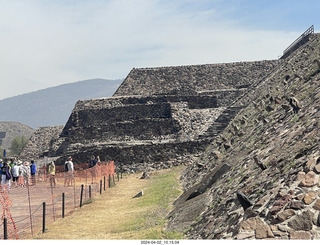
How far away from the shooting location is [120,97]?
53.2 metres

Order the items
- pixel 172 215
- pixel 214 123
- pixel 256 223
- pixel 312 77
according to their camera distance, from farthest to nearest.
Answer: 1. pixel 214 123
2. pixel 312 77
3. pixel 172 215
4. pixel 256 223

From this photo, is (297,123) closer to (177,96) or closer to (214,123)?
(214,123)

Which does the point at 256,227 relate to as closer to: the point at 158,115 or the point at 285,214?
the point at 285,214

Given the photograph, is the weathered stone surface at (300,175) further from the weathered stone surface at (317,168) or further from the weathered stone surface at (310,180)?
the weathered stone surface at (317,168)

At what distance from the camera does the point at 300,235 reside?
23.7ft

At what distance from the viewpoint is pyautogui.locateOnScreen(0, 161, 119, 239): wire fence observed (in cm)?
1502

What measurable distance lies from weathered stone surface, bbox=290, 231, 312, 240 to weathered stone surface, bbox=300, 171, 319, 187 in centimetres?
147

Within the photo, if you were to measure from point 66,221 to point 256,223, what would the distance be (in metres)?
10.6

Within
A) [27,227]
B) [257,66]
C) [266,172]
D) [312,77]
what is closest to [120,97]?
[257,66]

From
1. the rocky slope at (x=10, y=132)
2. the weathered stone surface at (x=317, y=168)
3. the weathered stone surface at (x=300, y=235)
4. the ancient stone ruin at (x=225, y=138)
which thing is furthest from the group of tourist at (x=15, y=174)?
the rocky slope at (x=10, y=132)

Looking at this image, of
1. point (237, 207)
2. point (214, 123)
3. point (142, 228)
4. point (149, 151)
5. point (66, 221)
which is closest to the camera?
point (237, 207)

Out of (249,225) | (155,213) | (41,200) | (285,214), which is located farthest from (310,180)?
(41,200)

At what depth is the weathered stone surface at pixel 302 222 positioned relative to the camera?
24.3 feet

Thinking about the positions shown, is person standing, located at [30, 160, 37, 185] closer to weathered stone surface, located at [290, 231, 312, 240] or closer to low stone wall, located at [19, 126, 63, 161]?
low stone wall, located at [19, 126, 63, 161]
